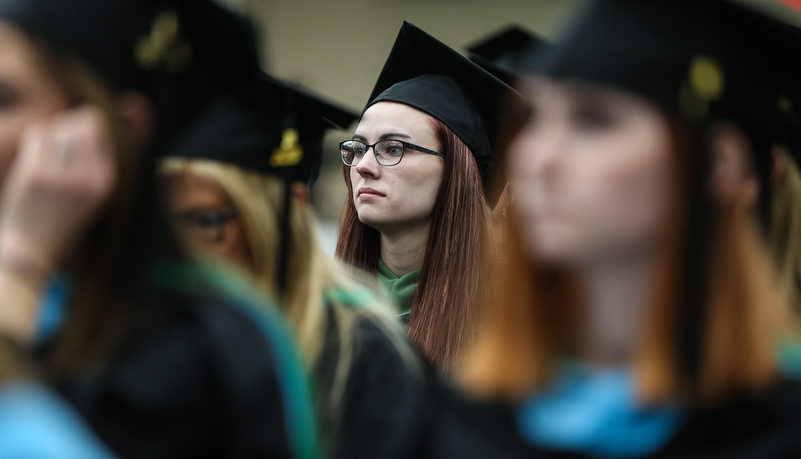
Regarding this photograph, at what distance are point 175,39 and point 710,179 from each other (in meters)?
0.88

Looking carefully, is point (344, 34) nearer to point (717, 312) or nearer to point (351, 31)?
point (351, 31)

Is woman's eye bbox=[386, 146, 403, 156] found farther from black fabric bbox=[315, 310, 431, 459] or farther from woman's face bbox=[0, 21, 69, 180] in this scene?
woman's face bbox=[0, 21, 69, 180]

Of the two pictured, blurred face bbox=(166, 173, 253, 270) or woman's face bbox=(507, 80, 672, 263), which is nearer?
woman's face bbox=(507, 80, 672, 263)

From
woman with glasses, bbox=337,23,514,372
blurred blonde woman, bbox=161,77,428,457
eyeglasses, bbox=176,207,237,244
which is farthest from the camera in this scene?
woman with glasses, bbox=337,23,514,372

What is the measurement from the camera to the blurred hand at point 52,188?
3.71 ft

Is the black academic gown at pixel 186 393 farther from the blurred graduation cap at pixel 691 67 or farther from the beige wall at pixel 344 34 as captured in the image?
the beige wall at pixel 344 34

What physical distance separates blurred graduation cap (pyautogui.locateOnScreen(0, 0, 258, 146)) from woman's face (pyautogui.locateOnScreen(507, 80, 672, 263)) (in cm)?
60

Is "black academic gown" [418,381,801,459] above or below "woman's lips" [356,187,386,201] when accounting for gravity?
above

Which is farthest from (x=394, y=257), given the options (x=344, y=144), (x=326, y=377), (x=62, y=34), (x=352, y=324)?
(x=62, y=34)

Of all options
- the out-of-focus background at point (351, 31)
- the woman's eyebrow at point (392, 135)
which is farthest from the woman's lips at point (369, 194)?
the out-of-focus background at point (351, 31)

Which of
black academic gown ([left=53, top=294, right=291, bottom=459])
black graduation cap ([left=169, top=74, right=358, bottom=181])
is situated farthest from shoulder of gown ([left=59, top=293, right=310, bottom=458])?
black graduation cap ([left=169, top=74, right=358, bottom=181])

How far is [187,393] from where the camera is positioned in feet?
3.81

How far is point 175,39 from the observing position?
1.27 meters

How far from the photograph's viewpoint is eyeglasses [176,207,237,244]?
5.75 feet
